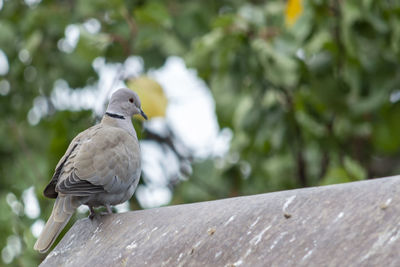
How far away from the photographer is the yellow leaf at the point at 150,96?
17.7 feet

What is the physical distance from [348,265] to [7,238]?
4.17 meters

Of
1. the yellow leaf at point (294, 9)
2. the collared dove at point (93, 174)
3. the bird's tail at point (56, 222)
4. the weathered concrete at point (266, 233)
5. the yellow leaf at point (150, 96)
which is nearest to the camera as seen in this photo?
the weathered concrete at point (266, 233)

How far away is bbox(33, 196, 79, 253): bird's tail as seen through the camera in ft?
11.0

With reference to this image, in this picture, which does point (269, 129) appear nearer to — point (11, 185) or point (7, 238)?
point (7, 238)

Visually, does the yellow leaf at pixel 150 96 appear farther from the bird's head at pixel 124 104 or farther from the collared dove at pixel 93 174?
the collared dove at pixel 93 174

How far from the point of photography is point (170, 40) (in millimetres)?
6906

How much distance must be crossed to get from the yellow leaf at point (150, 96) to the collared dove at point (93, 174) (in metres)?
1.36

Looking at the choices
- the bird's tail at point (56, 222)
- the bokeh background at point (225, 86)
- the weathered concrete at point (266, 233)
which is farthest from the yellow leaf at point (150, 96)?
the weathered concrete at point (266, 233)

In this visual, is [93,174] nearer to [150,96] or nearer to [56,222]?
[56,222]

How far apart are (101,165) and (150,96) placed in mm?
1880

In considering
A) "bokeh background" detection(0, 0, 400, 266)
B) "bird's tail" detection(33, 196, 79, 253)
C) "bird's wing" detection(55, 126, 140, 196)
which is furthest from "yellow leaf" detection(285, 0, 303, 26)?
"bird's tail" detection(33, 196, 79, 253)

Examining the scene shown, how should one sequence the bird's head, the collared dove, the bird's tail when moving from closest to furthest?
the bird's tail < the collared dove < the bird's head

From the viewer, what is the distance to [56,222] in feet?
11.5

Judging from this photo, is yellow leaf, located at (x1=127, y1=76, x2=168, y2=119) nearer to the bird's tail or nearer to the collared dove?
the collared dove
